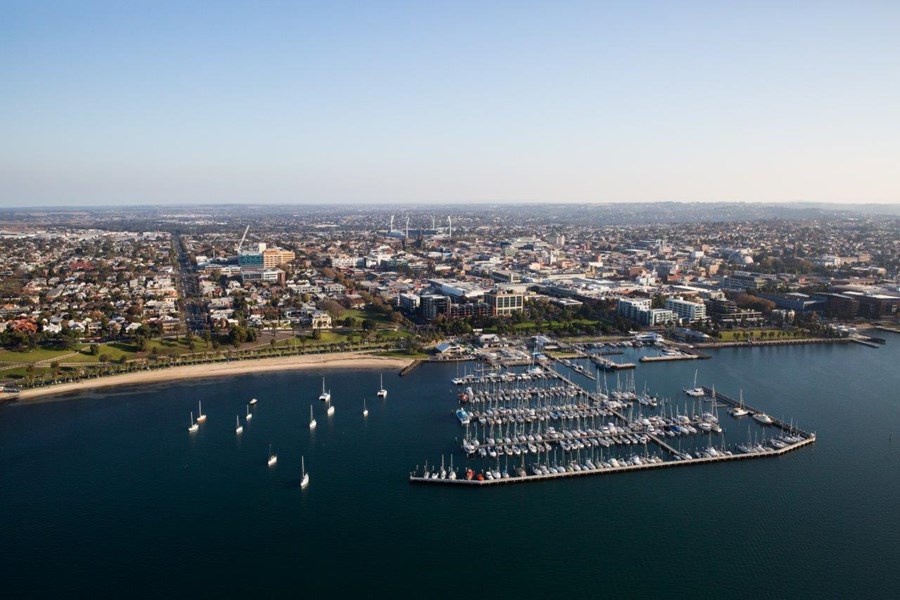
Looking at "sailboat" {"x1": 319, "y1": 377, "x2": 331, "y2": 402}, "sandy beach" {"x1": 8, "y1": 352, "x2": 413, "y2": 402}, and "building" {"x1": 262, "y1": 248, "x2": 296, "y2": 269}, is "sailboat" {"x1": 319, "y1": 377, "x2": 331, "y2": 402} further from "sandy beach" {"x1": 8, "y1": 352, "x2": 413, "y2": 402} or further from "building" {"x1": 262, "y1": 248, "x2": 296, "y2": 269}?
"building" {"x1": 262, "y1": 248, "x2": 296, "y2": 269}

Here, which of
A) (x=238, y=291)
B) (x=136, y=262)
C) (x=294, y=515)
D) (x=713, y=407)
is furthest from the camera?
(x=136, y=262)

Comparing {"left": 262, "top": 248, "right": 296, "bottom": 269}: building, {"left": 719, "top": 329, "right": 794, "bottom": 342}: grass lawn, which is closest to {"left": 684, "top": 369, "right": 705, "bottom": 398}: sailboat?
{"left": 719, "top": 329, "right": 794, "bottom": 342}: grass lawn

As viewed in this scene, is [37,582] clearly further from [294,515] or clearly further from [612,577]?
[612,577]

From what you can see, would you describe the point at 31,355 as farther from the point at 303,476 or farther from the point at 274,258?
the point at 274,258

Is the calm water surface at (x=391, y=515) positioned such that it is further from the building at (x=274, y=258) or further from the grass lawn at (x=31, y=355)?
the building at (x=274, y=258)

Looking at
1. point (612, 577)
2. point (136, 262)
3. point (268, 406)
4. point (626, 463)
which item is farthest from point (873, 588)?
point (136, 262)

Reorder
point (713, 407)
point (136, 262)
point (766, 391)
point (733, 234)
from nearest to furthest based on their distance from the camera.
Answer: point (713, 407)
point (766, 391)
point (136, 262)
point (733, 234)

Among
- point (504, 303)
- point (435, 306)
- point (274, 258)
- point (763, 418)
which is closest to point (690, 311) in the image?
point (504, 303)
